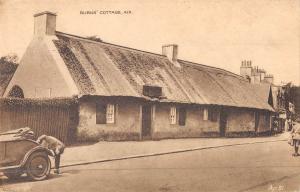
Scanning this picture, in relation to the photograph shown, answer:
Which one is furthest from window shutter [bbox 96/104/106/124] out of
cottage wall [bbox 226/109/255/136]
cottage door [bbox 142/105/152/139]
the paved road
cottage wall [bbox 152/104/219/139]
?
cottage wall [bbox 226/109/255/136]

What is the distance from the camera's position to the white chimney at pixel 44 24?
12352 millimetres

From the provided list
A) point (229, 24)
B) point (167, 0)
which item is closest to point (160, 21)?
point (167, 0)

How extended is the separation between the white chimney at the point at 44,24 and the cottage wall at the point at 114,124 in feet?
9.10

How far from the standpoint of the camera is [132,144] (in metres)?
15.1

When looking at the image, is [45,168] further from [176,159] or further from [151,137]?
[151,137]

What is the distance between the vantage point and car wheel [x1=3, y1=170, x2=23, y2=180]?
8.73m

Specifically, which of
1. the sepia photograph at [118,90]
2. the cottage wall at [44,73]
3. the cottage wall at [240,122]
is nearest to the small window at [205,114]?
the cottage wall at [240,122]

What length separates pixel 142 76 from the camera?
18.0 metres

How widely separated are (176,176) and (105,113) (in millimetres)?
6444

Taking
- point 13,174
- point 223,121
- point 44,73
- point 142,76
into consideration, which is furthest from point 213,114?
point 13,174

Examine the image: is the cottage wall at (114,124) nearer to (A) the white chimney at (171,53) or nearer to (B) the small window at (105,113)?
(B) the small window at (105,113)

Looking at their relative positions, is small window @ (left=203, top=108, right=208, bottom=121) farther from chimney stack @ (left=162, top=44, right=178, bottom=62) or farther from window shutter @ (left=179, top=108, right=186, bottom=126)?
chimney stack @ (left=162, top=44, right=178, bottom=62)

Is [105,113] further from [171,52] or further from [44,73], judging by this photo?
[171,52]

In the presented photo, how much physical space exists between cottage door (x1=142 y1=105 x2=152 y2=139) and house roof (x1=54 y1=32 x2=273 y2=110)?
2.77ft
